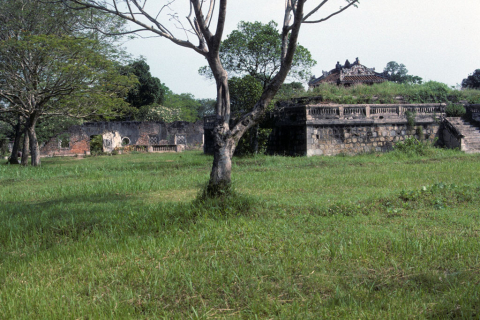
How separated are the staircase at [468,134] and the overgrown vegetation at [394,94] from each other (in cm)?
167

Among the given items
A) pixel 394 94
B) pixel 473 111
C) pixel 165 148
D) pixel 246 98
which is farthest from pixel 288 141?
pixel 165 148

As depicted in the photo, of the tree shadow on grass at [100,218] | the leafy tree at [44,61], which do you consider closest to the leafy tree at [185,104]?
the leafy tree at [44,61]

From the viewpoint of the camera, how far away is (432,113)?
15430mm

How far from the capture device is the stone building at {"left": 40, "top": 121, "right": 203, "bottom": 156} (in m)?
28.3

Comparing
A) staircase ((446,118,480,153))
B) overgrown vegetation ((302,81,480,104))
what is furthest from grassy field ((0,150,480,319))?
overgrown vegetation ((302,81,480,104))

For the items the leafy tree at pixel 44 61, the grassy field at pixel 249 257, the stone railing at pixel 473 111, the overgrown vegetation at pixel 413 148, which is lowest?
the grassy field at pixel 249 257

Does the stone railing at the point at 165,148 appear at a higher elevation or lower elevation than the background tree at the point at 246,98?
lower

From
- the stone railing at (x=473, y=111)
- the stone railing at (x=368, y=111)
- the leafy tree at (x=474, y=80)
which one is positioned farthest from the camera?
the leafy tree at (x=474, y=80)

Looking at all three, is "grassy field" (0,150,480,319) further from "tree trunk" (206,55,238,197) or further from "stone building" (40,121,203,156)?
"stone building" (40,121,203,156)

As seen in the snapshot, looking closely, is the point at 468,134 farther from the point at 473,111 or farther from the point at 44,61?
the point at 44,61

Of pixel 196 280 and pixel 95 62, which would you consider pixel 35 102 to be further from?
pixel 196 280

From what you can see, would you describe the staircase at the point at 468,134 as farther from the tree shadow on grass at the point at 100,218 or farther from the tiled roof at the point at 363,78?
the tree shadow on grass at the point at 100,218

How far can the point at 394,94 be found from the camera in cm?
1648

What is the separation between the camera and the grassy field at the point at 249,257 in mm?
2426
